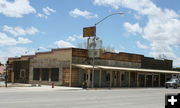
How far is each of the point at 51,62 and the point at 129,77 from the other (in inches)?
482

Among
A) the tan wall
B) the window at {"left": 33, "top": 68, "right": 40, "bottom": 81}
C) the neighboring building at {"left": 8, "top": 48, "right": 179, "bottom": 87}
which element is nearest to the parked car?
the neighboring building at {"left": 8, "top": 48, "right": 179, "bottom": 87}

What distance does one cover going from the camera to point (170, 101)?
7.50ft

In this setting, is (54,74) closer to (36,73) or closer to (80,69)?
(80,69)

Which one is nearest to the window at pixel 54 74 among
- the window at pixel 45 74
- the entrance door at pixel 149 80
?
the window at pixel 45 74

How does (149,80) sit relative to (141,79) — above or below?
below

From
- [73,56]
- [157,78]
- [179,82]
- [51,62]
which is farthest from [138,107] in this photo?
[157,78]

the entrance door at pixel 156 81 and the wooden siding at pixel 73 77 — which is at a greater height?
the wooden siding at pixel 73 77

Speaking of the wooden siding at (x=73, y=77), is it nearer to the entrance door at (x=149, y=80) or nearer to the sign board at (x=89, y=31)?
the sign board at (x=89, y=31)

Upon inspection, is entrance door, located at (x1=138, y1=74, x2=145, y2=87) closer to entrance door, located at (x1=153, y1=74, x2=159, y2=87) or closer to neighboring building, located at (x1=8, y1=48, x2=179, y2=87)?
neighboring building, located at (x1=8, y1=48, x2=179, y2=87)

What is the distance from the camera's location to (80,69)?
123 feet

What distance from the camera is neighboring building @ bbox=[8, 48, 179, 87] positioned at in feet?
122

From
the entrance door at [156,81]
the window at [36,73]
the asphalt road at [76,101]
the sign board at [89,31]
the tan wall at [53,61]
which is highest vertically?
the sign board at [89,31]

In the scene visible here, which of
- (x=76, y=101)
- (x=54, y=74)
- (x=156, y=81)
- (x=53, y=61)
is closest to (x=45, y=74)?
(x=54, y=74)

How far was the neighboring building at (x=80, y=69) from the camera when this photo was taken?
37062 mm
